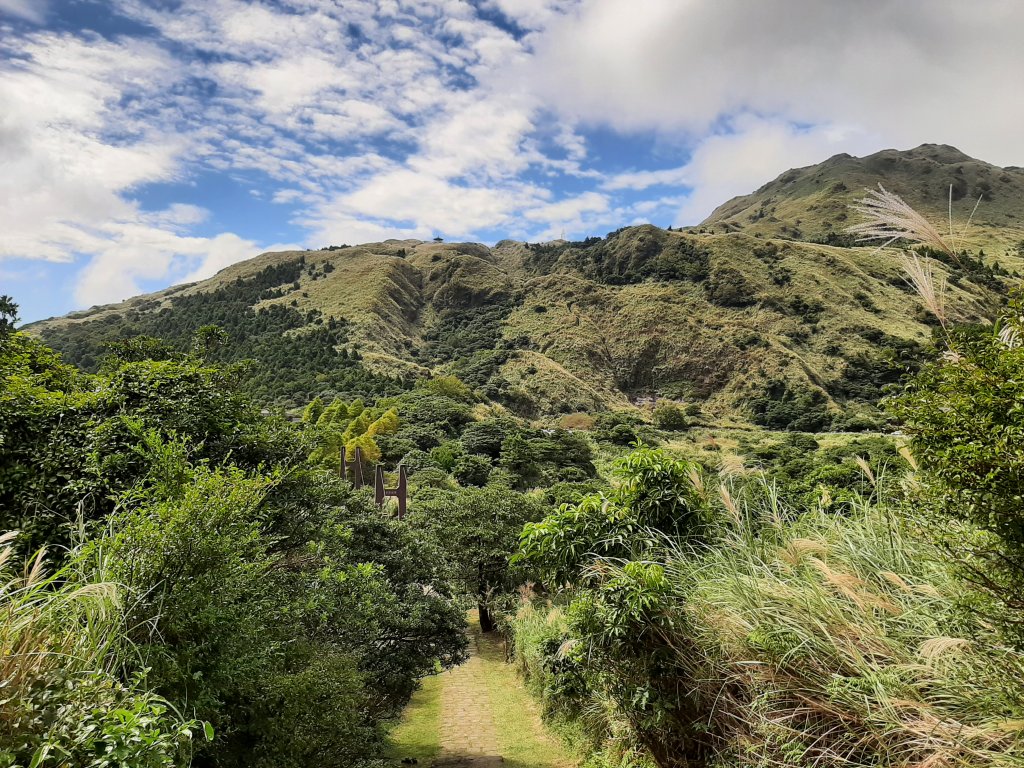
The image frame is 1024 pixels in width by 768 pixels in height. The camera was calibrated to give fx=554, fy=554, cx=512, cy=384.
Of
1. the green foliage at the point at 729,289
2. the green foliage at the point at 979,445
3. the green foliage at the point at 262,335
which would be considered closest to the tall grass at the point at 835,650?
the green foliage at the point at 979,445

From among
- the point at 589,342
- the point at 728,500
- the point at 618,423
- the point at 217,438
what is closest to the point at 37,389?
the point at 217,438

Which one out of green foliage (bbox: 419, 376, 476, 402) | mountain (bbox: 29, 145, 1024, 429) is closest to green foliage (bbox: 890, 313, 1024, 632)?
mountain (bbox: 29, 145, 1024, 429)

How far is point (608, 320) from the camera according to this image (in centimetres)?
9556

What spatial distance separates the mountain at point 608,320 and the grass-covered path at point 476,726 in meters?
47.6

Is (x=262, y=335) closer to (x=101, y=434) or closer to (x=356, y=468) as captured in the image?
(x=356, y=468)

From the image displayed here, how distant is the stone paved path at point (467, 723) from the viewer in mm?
11805

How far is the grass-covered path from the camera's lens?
37.9 ft

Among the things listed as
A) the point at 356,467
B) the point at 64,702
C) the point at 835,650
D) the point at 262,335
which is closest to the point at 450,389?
the point at 356,467

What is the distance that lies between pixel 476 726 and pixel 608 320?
85786 mm

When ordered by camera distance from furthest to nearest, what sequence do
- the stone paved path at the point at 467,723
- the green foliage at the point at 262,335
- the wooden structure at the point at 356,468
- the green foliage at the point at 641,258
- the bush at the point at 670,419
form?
the green foliage at the point at 641,258 < the bush at the point at 670,419 < the green foliage at the point at 262,335 < the wooden structure at the point at 356,468 < the stone paved path at the point at 467,723

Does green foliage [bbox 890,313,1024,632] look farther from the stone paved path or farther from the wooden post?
the wooden post

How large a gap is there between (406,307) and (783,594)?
375 feet

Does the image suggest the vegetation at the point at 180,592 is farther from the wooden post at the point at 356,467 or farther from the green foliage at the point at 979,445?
the wooden post at the point at 356,467

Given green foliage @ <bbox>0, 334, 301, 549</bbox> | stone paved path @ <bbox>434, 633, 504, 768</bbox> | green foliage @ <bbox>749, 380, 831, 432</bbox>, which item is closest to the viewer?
green foliage @ <bbox>0, 334, 301, 549</bbox>
